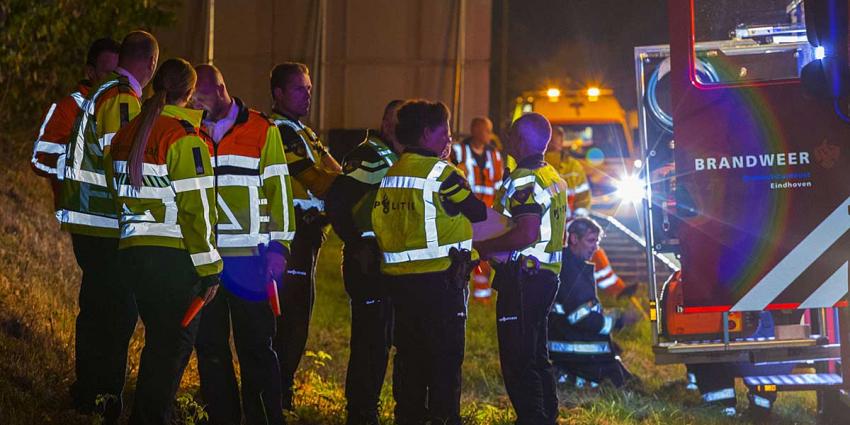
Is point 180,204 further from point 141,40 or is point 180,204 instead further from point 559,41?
point 559,41

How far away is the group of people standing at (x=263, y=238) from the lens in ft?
17.7

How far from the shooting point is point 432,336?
5973 mm

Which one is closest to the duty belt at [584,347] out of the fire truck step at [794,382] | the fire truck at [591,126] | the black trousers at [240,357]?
the fire truck step at [794,382]

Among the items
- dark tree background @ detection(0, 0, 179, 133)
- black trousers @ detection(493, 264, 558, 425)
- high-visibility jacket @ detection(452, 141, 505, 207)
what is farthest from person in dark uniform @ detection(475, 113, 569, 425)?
high-visibility jacket @ detection(452, 141, 505, 207)

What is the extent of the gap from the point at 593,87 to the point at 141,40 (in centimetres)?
1450

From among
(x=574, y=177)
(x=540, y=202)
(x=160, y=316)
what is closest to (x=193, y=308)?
(x=160, y=316)

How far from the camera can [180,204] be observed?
537 cm

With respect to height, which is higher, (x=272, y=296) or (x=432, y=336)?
(x=272, y=296)

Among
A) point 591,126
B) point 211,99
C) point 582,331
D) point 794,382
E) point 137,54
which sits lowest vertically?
point 794,382

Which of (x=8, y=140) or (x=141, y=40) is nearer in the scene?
(x=141, y=40)

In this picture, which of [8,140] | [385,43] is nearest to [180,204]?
[8,140]

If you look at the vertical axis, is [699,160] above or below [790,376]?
above

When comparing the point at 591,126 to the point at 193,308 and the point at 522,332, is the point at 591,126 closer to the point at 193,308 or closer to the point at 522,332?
the point at 522,332

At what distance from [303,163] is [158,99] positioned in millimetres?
1509
